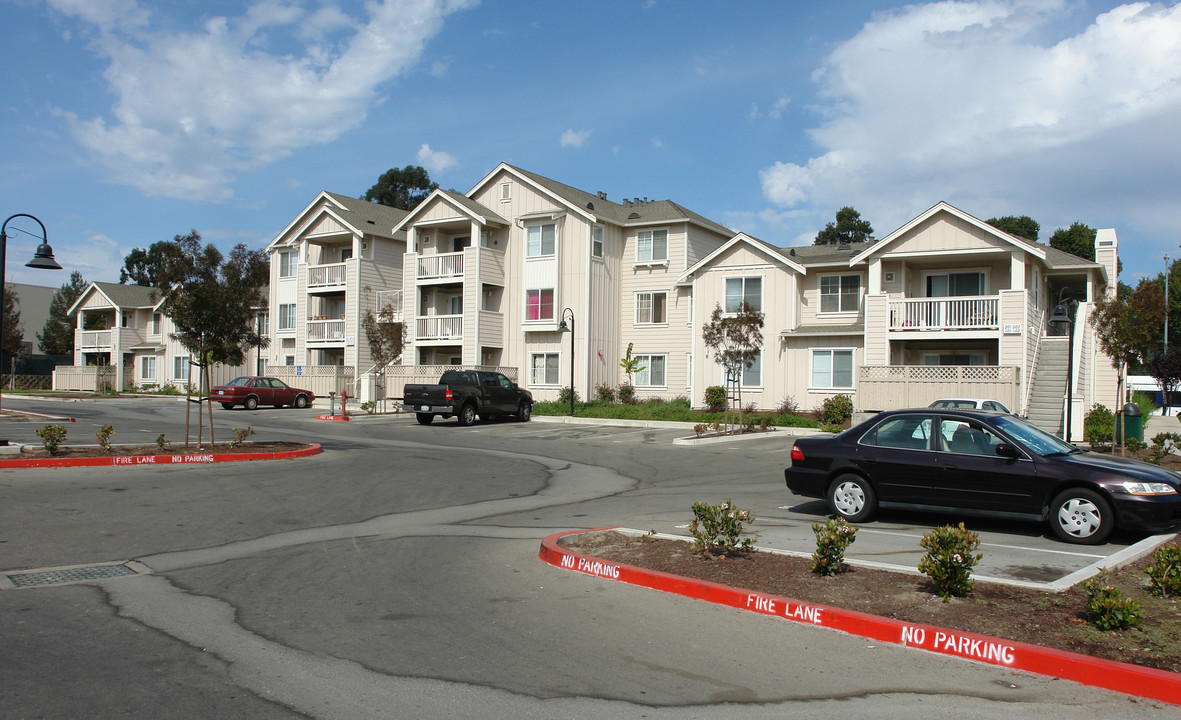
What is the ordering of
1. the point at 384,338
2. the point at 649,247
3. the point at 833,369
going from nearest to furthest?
the point at 833,369 < the point at 384,338 < the point at 649,247

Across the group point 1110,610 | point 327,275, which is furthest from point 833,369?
point 1110,610

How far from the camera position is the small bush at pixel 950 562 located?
635 cm

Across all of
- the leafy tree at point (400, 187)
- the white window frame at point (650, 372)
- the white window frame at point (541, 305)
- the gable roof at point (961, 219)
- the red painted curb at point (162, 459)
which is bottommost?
the red painted curb at point (162, 459)

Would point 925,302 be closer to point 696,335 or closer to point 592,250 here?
point 696,335

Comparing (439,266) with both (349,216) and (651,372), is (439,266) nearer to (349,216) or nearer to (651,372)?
(349,216)

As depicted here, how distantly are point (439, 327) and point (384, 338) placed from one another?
2.84 metres

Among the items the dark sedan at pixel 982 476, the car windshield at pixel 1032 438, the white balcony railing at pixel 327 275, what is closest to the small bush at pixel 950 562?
the dark sedan at pixel 982 476

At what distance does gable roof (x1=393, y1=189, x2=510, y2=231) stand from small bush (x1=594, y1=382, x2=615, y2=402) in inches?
344

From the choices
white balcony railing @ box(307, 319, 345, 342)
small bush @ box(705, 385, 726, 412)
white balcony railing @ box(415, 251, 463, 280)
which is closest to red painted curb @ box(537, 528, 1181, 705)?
small bush @ box(705, 385, 726, 412)

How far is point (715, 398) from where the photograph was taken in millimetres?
32469

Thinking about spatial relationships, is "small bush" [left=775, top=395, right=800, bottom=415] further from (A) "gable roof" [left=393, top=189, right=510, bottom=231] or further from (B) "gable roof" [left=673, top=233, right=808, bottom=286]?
(A) "gable roof" [left=393, top=189, right=510, bottom=231]

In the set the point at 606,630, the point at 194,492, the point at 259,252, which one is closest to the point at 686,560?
the point at 606,630

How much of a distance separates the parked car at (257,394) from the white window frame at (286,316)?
913 cm

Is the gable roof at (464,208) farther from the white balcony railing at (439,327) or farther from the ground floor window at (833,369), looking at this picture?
the ground floor window at (833,369)
